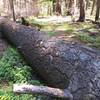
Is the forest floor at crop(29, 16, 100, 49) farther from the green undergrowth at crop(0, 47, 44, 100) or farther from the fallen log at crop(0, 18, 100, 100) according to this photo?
the green undergrowth at crop(0, 47, 44, 100)

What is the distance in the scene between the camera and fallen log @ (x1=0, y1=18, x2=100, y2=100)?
3707mm

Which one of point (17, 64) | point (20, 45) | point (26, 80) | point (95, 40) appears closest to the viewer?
point (26, 80)

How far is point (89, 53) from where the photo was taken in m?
4.25

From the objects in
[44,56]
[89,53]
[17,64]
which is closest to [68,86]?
[89,53]

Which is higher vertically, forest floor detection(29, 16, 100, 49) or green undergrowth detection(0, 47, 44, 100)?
forest floor detection(29, 16, 100, 49)

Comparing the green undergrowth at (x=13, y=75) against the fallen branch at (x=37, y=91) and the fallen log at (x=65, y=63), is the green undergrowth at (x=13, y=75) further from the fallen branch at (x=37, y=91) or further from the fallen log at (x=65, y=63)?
the fallen branch at (x=37, y=91)

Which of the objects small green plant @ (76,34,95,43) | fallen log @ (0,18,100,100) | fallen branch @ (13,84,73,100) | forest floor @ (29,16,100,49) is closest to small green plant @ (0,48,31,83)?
fallen log @ (0,18,100,100)

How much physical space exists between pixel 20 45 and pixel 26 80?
159 cm

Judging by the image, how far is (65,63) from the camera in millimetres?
4383

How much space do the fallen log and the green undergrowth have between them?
20 centimetres

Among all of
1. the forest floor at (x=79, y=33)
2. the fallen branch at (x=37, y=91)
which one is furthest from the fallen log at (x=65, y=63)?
the forest floor at (x=79, y=33)

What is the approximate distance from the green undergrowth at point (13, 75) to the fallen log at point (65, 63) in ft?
0.66

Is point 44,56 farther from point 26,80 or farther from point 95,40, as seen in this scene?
point 95,40

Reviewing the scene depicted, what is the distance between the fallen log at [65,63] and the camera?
A: 12.2ft
